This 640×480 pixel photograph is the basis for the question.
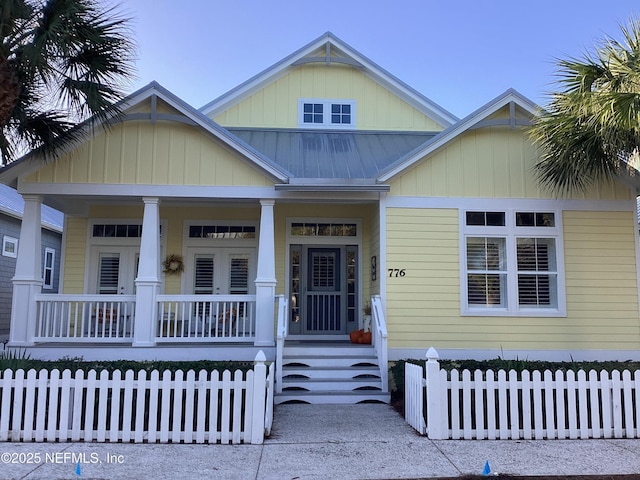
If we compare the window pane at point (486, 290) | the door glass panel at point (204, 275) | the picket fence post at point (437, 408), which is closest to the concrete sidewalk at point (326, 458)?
the picket fence post at point (437, 408)

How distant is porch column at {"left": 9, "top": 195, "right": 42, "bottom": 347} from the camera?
347 inches

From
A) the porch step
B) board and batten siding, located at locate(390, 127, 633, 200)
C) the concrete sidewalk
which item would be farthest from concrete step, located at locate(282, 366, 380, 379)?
board and batten siding, located at locate(390, 127, 633, 200)

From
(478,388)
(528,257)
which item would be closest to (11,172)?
(478,388)

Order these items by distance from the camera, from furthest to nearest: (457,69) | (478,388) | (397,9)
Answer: (457,69) < (397,9) < (478,388)

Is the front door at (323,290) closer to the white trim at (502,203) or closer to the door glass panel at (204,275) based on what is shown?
the door glass panel at (204,275)

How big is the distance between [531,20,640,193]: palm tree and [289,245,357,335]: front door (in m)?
4.51

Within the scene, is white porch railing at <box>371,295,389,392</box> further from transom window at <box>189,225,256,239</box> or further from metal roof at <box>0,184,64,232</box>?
metal roof at <box>0,184,64,232</box>

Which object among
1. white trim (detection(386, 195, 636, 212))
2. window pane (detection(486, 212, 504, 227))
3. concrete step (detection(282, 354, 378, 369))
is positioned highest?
white trim (detection(386, 195, 636, 212))

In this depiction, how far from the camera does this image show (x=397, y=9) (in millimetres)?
13180

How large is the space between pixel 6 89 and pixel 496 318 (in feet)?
27.4

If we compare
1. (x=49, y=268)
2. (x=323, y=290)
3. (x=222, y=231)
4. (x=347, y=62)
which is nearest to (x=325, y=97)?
(x=347, y=62)

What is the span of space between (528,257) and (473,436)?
4467mm

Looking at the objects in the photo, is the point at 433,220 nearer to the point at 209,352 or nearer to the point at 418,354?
the point at 418,354

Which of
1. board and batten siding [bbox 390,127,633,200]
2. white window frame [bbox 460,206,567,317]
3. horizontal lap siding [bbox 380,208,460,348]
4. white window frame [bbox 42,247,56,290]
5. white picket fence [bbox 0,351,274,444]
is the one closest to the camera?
white picket fence [bbox 0,351,274,444]
